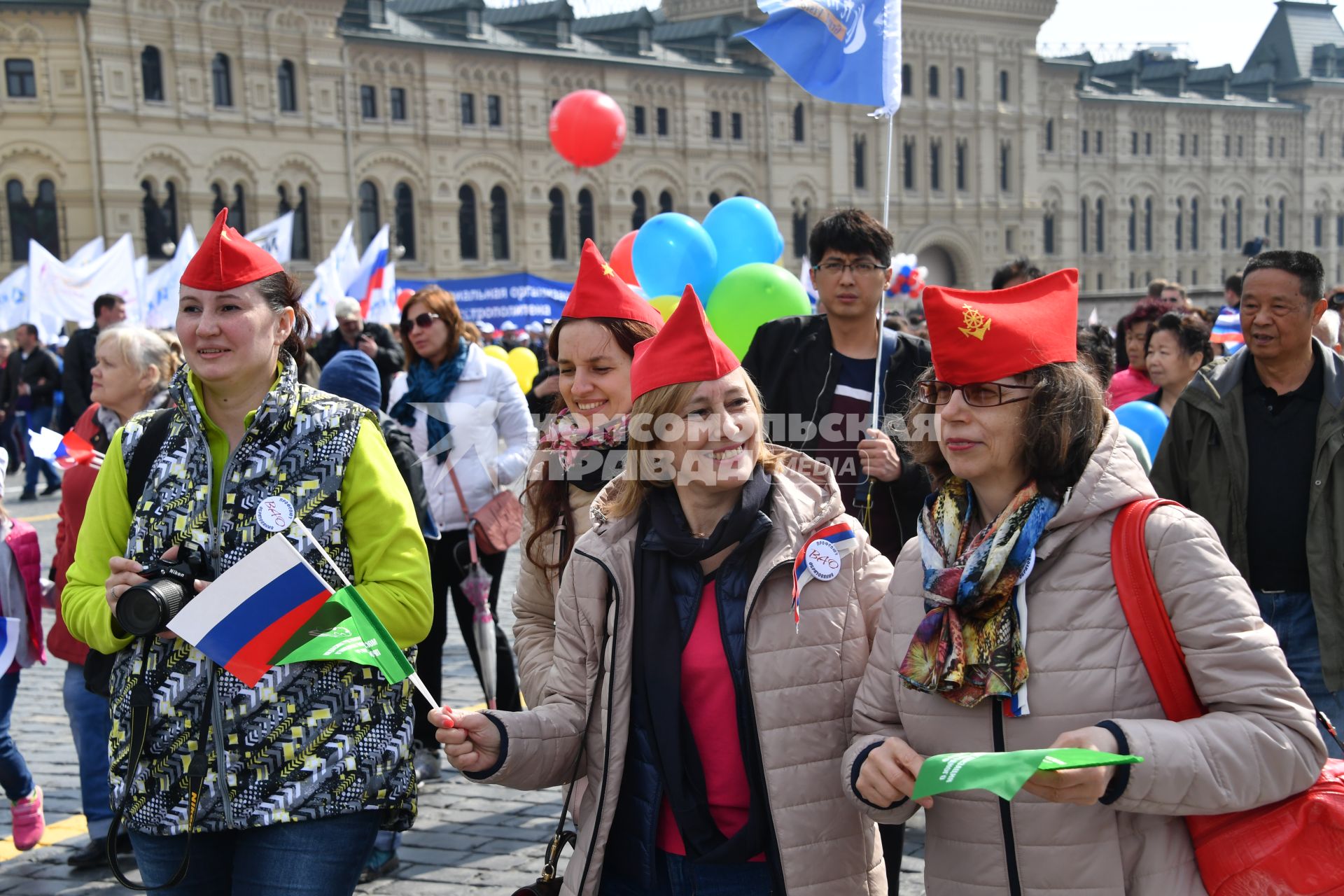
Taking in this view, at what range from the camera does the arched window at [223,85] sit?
32.7 meters

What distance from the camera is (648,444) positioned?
2.43m

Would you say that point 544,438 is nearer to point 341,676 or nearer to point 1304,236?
point 341,676

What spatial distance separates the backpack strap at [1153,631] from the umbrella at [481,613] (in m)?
3.40

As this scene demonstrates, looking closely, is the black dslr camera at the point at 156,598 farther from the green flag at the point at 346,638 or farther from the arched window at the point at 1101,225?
the arched window at the point at 1101,225

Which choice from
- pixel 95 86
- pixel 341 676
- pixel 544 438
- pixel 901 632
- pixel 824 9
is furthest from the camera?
pixel 95 86

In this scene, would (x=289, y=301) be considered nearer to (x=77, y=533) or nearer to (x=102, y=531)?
(x=102, y=531)

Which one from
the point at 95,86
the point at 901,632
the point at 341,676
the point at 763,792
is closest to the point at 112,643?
the point at 341,676

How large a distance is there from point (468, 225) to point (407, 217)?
5.98 ft

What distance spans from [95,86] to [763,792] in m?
32.4

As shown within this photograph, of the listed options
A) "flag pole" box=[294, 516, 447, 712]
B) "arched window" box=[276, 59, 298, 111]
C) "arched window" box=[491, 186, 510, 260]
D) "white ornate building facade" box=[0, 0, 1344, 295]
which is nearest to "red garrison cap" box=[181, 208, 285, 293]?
"flag pole" box=[294, 516, 447, 712]

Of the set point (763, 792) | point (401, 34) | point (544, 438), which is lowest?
point (763, 792)

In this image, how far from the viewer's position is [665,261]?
7.06 metres

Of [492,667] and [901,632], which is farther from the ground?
[901,632]

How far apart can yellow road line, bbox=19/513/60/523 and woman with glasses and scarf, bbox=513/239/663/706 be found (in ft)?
36.2
